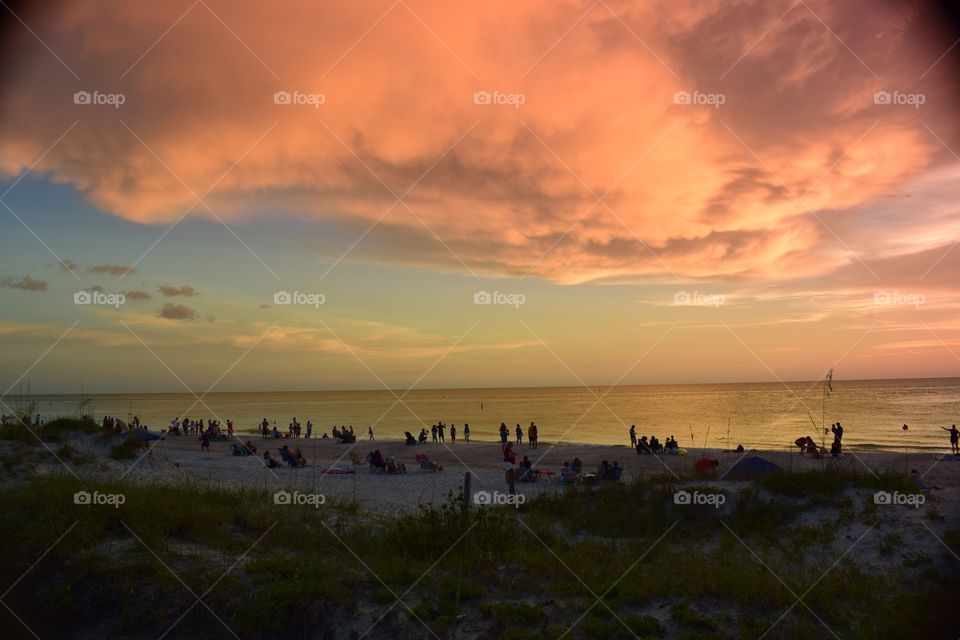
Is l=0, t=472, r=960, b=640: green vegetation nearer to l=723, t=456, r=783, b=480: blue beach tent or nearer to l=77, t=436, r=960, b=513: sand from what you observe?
l=77, t=436, r=960, b=513: sand

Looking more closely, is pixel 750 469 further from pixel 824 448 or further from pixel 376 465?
pixel 376 465

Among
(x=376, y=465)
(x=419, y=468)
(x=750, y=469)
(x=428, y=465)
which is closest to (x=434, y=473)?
(x=428, y=465)

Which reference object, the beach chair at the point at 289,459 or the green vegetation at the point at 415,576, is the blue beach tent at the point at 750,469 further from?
the beach chair at the point at 289,459

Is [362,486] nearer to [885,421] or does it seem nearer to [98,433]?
[98,433]

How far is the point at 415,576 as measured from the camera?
10.3m

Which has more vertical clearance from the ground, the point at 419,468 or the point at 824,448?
the point at 824,448

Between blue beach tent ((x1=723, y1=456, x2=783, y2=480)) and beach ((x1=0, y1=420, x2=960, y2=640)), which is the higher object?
blue beach tent ((x1=723, y1=456, x2=783, y2=480))

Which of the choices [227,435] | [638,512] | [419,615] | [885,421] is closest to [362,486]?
[638,512]

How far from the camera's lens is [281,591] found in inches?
361

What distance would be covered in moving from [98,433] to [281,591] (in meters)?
18.6

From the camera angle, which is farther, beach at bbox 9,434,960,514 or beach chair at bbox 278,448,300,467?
beach chair at bbox 278,448,300,467

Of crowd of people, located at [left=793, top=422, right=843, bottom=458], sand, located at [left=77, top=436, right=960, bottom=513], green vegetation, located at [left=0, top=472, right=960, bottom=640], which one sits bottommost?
green vegetation, located at [left=0, top=472, right=960, bottom=640]

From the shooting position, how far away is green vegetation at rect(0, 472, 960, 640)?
8.88 metres

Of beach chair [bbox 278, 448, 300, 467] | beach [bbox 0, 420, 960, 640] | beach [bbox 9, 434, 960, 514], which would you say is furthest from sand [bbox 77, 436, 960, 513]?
beach [bbox 0, 420, 960, 640]
